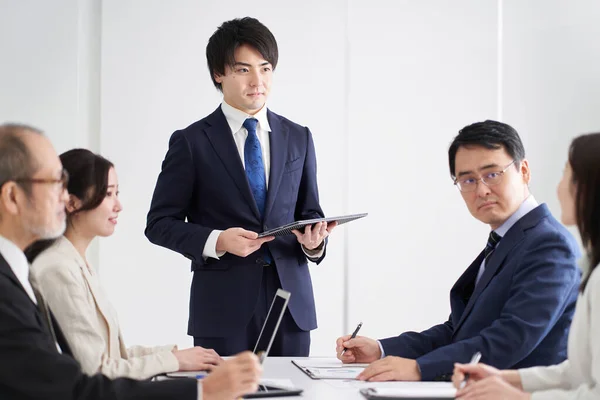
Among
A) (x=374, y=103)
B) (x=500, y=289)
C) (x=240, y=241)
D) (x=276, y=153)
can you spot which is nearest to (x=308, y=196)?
(x=276, y=153)

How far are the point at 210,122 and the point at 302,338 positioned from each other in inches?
37.8

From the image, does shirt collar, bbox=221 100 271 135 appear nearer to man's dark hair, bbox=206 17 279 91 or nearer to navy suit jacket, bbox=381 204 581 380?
man's dark hair, bbox=206 17 279 91

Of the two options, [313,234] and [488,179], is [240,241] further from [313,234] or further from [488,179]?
[488,179]

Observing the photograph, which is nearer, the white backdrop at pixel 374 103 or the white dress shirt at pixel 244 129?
the white dress shirt at pixel 244 129

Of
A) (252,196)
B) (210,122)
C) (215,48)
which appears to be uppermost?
(215,48)

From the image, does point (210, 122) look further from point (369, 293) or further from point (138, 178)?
point (369, 293)

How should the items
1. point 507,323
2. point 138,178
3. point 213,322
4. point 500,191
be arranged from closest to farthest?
point 507,323 < point 500,191 < point 213,322 < point 138,178

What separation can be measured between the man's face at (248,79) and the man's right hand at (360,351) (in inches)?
43.2

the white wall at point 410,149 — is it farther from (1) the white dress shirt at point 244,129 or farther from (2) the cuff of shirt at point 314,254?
(2) the cuff of shirt at point 314,254

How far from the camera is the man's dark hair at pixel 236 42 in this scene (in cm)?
337

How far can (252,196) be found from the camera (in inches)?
128

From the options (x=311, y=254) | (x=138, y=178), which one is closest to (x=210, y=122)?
(x=311, y=254)

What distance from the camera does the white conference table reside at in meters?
2.17

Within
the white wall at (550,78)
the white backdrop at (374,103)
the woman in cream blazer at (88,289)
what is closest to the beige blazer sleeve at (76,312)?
the woman in cream blazer at (88,289)
